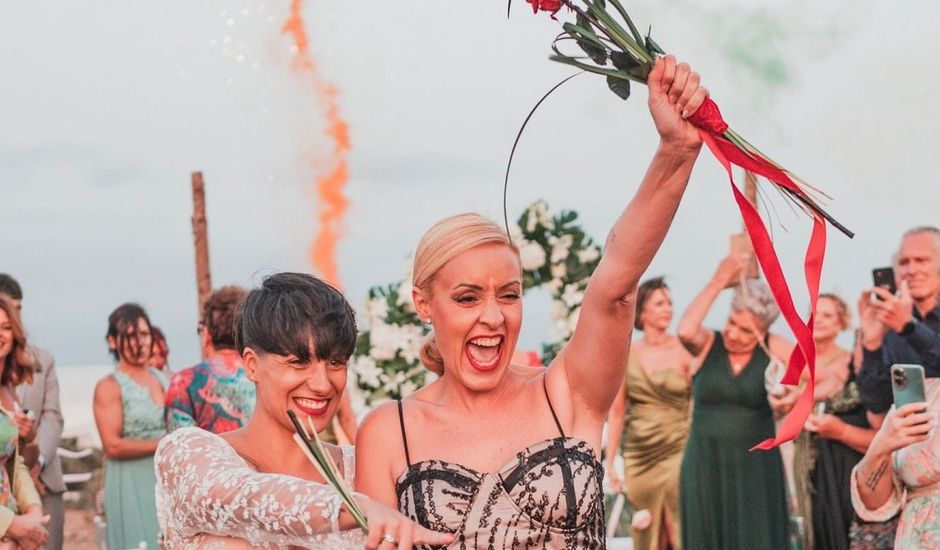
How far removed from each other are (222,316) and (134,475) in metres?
2.32

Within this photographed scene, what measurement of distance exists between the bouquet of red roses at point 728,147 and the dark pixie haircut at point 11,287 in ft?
22.2

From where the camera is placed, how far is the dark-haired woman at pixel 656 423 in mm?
9516

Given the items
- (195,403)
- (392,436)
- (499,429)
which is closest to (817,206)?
(499,429)

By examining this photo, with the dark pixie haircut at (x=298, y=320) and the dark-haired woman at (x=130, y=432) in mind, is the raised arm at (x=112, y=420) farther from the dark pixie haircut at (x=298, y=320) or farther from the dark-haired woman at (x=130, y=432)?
the dark pixie haircut at (x=298, y=320)

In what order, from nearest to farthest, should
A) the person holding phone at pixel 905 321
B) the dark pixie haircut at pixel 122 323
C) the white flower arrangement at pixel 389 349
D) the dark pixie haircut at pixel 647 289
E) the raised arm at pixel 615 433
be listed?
the person holding phone at pixel 905 321 → the dark pixie haircut at pixel 122 323 → the dark pixie haircut at pixel 647 289 → the raised arm at pixel 615 433 → the white flower arrangement at pixel 389 349

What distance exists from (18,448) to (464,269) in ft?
15.1

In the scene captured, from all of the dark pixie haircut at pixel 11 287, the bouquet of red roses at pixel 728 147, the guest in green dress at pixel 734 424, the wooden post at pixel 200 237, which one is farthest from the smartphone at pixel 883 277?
the wooden post at pixel 200 237

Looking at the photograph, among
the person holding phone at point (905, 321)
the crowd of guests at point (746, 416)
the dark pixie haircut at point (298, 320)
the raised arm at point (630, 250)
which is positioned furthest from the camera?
the crowd of guests at point (746, 416)

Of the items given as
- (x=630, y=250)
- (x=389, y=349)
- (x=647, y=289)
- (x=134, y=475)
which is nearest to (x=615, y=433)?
(x=647, y=289)

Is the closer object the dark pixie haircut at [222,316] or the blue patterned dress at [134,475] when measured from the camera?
the dark pixie haircut at [222,316]

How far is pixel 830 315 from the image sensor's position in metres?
8.98

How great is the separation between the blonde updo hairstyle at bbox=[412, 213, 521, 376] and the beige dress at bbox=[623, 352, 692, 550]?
20.6 ft

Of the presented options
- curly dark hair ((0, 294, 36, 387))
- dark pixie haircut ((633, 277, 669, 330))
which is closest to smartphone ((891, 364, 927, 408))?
dark pixie haircut ((633, 277, 669, 330))

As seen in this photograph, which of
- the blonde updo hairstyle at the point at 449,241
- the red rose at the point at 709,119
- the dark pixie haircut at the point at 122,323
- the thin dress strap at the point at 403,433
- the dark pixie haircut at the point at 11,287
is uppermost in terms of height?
the dark pixie haircut at the point at 11,287
